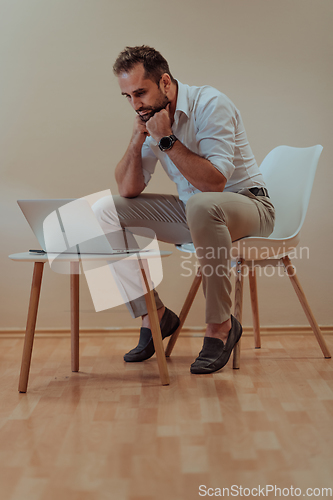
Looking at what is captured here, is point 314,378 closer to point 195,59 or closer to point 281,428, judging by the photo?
point 281,428

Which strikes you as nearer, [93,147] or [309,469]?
[309,469]

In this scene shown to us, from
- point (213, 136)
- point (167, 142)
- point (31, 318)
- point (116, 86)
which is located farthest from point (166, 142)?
point (116, 86)

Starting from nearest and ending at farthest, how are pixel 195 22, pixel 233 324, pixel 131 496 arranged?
pixel 131 496
pixel 233 324
pixel 195 22

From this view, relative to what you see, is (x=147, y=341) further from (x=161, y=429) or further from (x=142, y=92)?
(x=142, y=92)

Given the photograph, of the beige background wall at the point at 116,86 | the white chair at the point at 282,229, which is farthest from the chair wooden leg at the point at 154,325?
the beige background wall at the point at 116,86

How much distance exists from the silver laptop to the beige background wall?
816mm

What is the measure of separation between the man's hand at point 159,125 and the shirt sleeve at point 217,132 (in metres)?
0.10

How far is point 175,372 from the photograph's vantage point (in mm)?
1471

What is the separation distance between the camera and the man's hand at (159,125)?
1.49 m

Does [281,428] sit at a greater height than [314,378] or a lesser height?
greater

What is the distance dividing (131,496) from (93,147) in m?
1.60

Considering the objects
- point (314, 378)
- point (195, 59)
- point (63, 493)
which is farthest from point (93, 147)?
point (63, 493)

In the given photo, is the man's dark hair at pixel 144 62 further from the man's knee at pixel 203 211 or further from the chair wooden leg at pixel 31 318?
the chair wooden leg at pixel 31 318

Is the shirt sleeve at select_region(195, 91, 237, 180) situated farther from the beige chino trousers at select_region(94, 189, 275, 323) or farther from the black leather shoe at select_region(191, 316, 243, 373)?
the black leather shoe at select_region(191, 316, 243, 373)
